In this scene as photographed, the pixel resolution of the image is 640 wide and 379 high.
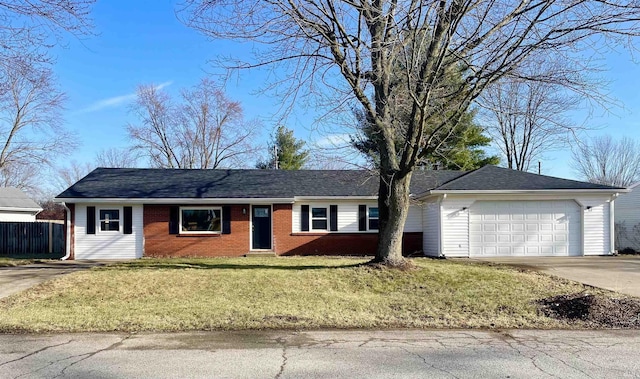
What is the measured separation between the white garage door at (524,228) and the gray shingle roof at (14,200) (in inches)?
1231

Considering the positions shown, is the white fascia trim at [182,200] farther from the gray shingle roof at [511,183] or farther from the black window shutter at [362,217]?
the gray shingle roof at [511,183]

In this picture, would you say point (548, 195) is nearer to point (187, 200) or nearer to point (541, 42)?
point (541, 42)

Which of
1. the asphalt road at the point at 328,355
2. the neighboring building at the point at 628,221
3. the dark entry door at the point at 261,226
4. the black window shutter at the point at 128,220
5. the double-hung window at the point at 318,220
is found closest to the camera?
the asphalt road at the point at 328,355

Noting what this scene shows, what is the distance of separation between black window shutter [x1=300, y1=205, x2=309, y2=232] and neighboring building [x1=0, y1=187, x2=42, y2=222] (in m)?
23.9

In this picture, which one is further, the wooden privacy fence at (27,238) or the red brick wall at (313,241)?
the wooden privacy fence at (27,238)

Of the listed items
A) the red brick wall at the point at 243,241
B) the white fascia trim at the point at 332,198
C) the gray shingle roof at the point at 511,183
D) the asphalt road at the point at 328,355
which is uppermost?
the gray shingle roof at the point at 511,183

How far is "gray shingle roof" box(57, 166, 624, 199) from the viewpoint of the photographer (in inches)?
818

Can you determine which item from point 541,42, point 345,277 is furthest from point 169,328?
point 541,42

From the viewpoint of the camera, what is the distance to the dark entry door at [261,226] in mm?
22156

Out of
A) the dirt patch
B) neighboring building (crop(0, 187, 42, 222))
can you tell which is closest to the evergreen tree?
neighboring building (crop(0, 187, 42, 222))

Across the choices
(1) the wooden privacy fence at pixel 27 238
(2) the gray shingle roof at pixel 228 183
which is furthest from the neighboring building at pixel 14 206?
(2) the gray shingle roof at pixel 228 183

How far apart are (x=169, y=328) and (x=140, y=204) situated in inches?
550

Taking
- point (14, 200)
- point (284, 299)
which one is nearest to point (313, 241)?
point (284, 299)

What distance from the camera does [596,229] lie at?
20359 mm
